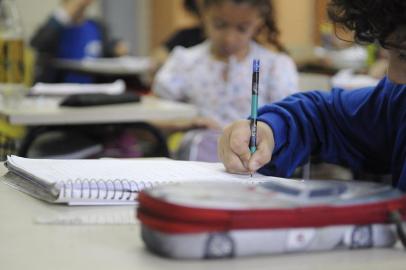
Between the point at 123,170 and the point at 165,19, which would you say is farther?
the point at 165,19

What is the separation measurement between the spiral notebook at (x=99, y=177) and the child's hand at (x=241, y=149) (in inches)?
0.8

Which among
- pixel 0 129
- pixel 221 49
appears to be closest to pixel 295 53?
pixel 221 49

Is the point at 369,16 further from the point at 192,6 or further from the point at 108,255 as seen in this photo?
the point at 192,6

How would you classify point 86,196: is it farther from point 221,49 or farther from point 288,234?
point 221,49

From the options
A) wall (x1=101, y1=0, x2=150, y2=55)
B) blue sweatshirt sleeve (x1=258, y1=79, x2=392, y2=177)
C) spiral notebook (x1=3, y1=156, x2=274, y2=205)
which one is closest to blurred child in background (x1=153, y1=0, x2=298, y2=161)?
blue sweatshirt sleeve (x1=258, y1=79, x2=392, y2=177)

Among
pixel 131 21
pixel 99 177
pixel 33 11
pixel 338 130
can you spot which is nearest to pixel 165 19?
pixel 131 21

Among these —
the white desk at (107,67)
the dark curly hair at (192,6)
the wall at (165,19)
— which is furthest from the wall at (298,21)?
the dark curly hair at (192,6)

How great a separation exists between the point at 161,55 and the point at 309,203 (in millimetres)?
3622

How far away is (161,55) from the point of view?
4.38m

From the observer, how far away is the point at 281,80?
3156 millimetres

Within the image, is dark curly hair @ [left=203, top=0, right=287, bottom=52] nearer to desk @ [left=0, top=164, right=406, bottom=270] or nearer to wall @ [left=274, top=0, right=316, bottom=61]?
desk @ [left=0, top=164, right=406, bottom=270]

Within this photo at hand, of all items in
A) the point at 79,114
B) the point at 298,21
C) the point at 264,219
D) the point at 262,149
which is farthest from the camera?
the point at 298,21

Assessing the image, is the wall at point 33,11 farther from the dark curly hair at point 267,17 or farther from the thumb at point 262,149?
the thumb at point 262,149

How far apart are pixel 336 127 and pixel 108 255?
82 centimetres
